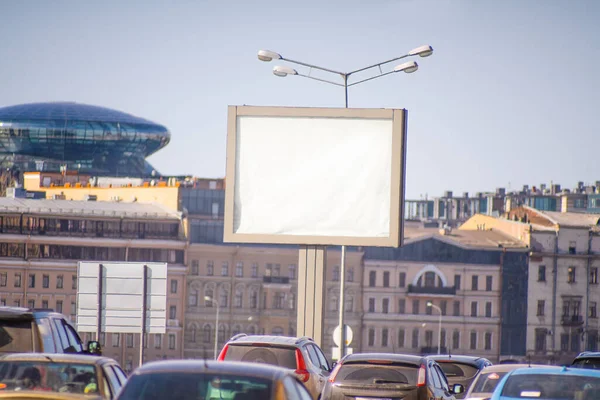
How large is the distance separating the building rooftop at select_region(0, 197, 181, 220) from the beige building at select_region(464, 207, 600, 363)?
29.4 m

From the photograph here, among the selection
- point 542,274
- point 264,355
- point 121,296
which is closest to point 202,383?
point 264,355

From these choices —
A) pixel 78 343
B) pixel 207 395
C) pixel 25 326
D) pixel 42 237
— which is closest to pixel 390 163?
pixel 78 343

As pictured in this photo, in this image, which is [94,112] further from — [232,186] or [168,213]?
[232,186]

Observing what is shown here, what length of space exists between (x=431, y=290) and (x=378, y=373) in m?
111

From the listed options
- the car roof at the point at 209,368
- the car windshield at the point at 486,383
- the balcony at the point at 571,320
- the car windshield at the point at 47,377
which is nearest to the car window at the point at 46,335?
the car windshield at the point at 47,377

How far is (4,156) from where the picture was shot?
183m

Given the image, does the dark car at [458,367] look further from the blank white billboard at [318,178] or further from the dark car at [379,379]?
the dark car at [379,379]

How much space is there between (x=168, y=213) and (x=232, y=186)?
324ft

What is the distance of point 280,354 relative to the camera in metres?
21.7

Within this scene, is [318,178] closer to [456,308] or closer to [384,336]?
[384,336]

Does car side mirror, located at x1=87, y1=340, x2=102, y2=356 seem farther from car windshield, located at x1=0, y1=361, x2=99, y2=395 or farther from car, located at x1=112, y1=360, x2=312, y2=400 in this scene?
car, located at x1=112, y1=360, x2=312, y2=400

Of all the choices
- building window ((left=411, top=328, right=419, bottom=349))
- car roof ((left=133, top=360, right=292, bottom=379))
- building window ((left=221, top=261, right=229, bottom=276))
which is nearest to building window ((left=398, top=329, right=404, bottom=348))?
building window ((left=411, top=328, right=419, bottom=349))

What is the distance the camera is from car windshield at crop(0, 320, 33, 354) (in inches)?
733

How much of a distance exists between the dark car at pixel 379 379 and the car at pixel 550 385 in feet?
10.7
